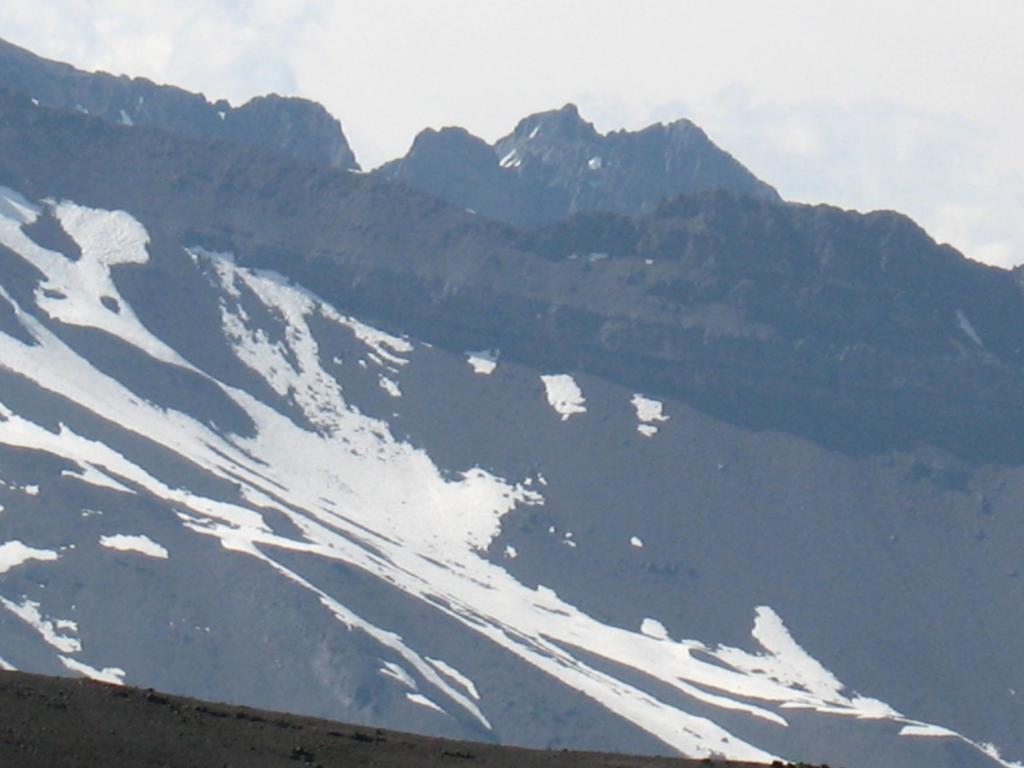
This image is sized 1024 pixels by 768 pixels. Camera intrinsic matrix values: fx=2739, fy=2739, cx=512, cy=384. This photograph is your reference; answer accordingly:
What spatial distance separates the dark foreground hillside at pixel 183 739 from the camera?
70250 mm

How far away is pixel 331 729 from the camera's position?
78.6 m

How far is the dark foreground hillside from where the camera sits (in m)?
70.2

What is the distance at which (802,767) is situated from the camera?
244ft

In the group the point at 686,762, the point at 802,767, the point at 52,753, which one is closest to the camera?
the point at 52,753

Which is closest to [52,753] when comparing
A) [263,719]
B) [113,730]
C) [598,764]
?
[113,730]

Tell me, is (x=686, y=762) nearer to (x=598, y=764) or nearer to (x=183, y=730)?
(x=598, y=764)

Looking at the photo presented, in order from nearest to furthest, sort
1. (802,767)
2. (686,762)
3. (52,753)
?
(52,753), (802,767), (686,762)

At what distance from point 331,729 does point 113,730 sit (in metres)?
8.17

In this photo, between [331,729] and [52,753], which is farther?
[331,729]

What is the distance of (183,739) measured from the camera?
239 ft

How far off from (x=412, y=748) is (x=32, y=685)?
10.8 m

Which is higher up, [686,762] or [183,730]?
[686,762]

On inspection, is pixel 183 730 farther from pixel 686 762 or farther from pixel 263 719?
pixel 686 762

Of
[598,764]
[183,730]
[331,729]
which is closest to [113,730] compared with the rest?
[183,730]
